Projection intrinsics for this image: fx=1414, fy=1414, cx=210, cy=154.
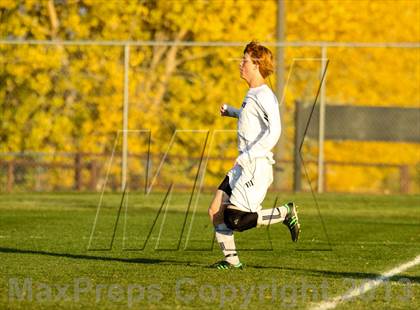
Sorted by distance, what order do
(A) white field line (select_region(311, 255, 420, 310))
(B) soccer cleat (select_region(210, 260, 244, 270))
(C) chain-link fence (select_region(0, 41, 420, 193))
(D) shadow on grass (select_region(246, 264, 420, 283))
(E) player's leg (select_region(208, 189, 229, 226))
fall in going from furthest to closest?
(C) chain-link fence (select_region(0, 41, 420, 193)), (B) soccer cleat (select_region(210, 260, 244, 270)), (E) player's leg (select_region(208, 189, 229, 226)), (D) shadow on grass (select_region(246, 264, 420, 283)), (A) white field line (select_region(311, 255, 420, 310))

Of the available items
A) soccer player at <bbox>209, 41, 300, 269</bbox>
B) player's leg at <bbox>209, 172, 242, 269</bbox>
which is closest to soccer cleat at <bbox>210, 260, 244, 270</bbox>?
player's leg at <bbox>209, 172, 242, 269</bbox>

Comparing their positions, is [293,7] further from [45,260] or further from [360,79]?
[45,260]

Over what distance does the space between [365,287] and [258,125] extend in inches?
65.5

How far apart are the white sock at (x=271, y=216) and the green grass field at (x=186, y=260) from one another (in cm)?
40

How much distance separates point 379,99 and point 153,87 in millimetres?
8957

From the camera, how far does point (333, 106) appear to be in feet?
83.4

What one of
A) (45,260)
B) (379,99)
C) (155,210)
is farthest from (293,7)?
(45,260)

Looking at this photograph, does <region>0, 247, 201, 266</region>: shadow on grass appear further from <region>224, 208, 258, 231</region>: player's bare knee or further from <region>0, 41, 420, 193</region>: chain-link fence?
<region>0, 41, 420, 193</region>: chain-link fence

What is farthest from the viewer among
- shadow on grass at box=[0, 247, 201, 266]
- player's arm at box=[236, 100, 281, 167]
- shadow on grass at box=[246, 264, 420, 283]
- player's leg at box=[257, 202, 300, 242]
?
shadow on grass at box=[0, 247, 201, 266]

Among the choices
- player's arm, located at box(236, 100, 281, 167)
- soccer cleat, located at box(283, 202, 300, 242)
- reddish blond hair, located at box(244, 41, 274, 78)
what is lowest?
soccer cleat, located at box(283, 202, 300, 242)

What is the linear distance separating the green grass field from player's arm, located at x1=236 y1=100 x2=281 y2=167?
0.92 meters

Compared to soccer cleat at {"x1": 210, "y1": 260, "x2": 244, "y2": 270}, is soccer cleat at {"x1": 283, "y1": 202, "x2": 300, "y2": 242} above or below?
above

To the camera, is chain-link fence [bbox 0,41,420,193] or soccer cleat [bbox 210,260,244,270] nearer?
soccer cleat [bbox 210,260,244,270]

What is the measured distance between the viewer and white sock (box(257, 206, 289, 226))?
11.1 m
